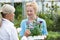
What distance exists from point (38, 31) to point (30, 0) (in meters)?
0.60

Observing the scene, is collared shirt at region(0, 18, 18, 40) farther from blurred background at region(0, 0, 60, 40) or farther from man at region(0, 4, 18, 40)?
blurred background at region(0, 0, 60, 40)

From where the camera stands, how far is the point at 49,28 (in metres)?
4.36

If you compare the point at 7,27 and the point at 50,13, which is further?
the point at 50,13

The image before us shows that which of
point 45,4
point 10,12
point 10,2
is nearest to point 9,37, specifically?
point 10,12

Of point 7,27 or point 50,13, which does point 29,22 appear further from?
point 7,27

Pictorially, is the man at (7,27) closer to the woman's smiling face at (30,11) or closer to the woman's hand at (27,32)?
the woman's smiling face at (30,11)

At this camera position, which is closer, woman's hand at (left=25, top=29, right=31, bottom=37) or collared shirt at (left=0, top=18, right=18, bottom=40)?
collared shirt at (left=0, top=18, right=18, bottom=40)

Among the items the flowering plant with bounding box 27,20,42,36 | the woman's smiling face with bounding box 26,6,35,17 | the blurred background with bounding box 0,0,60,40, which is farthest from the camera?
the blurred background with bounding box 0,0,60,40

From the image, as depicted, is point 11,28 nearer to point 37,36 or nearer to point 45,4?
point 37,36

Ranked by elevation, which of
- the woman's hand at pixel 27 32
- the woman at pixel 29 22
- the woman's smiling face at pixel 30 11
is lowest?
the woman's hand at pixel 27 32

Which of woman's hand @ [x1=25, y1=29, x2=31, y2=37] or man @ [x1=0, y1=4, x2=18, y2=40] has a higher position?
man @ [x1=0, y1=4, x2=18, y2=40]

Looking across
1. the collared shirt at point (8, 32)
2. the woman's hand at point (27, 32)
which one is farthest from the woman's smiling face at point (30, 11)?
the collared shirt at point (8, 32)

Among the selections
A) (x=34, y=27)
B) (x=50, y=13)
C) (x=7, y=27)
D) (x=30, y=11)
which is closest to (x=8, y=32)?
(x=7, y=27)

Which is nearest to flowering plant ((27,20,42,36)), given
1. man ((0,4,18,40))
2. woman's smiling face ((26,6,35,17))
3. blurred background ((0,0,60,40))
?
woman's smiling face ((26,6,35,17))
